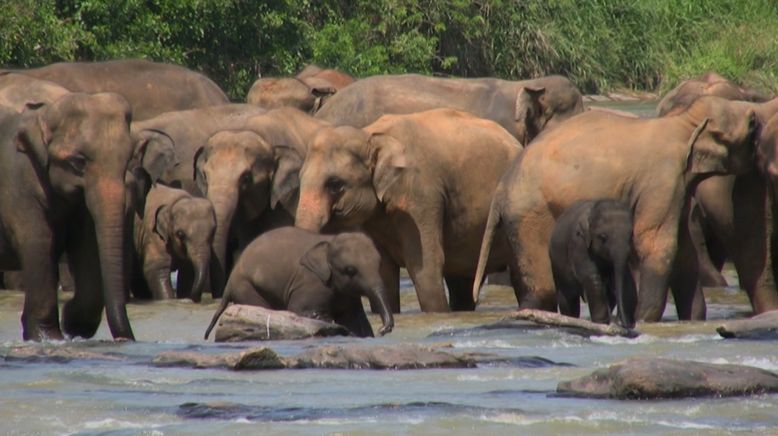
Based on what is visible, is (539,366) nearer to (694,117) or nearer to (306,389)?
(306,389)

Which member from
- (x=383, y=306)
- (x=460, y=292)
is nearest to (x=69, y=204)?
(x=383, y=306)

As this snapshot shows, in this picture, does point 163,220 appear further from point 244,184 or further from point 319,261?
point 319,261

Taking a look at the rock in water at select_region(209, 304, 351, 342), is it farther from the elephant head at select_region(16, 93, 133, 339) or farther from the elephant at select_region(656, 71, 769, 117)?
the elephant at select_region(656, 71, 769, 117)

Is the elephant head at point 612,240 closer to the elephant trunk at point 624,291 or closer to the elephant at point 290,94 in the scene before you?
the elephant trunk at point 624,291

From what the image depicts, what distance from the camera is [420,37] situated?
3784cm

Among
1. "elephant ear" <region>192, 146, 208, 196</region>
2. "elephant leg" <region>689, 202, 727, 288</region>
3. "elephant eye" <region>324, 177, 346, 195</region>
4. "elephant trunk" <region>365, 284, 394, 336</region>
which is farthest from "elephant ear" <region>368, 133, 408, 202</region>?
"elephant leg" <region>689, 202, 727, 288</region>

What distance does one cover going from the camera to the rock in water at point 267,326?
41.7ft

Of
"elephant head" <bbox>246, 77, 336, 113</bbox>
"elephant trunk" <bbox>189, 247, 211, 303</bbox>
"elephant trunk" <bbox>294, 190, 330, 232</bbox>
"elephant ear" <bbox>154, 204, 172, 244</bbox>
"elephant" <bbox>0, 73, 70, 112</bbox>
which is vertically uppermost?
"elephant" <bbox>0, 73, 70, 112</bbox>

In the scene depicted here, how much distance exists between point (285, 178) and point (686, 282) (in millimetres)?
3904

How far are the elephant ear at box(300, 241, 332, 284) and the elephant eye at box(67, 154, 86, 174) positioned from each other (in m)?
Answer: 1.89

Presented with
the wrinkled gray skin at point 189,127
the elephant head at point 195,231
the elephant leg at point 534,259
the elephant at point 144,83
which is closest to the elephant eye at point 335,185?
the elephant leg at point 534,259

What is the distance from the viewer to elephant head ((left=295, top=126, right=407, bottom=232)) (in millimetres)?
15695

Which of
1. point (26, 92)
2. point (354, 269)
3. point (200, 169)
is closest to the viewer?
point (354, 269)

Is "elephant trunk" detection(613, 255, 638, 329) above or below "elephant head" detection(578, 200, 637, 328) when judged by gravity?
below
